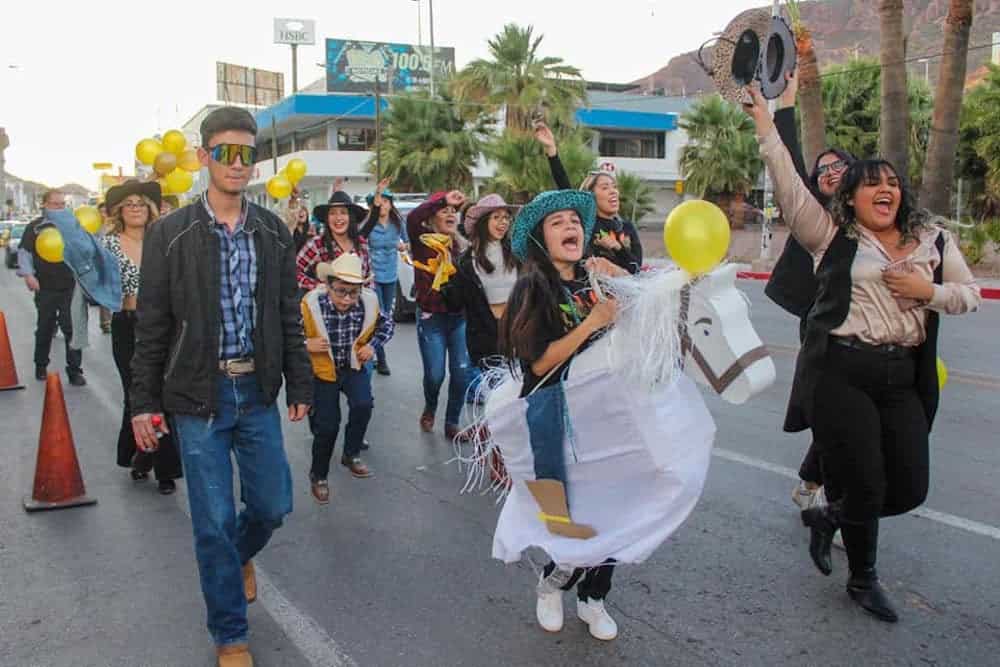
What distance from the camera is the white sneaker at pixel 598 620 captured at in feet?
11.7

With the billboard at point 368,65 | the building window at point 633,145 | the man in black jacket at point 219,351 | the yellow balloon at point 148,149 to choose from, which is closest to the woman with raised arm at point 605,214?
the man in black jacket at point 219,351

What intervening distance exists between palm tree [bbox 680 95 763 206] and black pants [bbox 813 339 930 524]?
1337 inches

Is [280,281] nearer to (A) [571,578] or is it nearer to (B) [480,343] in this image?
(A) [571,578]

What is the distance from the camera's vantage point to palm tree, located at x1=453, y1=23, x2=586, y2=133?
33.8 m

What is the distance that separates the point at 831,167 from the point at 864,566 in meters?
1.86

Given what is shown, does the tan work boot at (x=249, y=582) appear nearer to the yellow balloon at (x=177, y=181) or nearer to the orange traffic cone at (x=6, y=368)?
the yellow balloon at (x=177, y=181)

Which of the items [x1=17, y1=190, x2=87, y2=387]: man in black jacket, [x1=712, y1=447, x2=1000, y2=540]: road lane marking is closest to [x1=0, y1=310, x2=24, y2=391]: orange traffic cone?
[x1=17, y1=190, x2=87, y2=387]: man in black jacket

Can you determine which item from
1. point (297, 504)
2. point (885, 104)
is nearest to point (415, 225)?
point (297, 504)

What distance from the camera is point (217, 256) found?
332cm

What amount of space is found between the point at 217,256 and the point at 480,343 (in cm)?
260

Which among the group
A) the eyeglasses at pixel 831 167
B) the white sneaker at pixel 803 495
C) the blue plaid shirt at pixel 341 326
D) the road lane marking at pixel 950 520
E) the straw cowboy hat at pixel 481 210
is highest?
the eyeglasses at pixel 831 167

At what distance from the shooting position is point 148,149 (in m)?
6.77

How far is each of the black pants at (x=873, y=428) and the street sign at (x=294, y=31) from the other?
224 feet

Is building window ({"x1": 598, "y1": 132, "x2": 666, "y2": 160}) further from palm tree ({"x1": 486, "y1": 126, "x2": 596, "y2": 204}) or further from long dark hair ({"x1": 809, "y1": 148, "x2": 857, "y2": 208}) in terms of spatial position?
long dark hair ({"x1": 809, "y1": 148, "x2": 857, "y2": 208})
